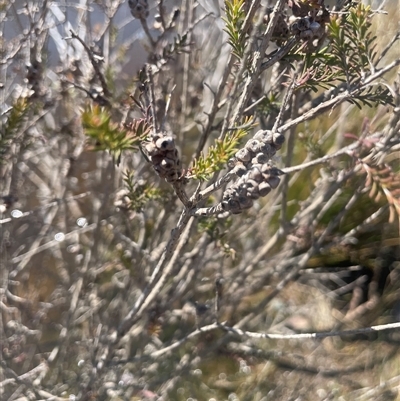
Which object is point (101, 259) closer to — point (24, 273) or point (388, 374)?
point (24, 273)

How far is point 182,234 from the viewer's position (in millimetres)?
877

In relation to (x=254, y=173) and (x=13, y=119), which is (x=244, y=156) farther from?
(x=13, y=119)

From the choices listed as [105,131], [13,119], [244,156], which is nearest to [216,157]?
[244,156]

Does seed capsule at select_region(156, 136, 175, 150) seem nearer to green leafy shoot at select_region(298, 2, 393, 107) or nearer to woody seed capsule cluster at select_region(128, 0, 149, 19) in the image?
green leafy shoot at select_region(298, 2, 393, 107)

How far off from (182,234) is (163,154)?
43 cm

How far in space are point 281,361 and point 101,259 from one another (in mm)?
736

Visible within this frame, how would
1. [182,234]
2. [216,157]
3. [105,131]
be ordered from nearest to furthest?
1. [105,131]
2. [216,157]
3. [182,234]

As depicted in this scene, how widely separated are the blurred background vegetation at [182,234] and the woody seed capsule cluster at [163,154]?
0.20 feet

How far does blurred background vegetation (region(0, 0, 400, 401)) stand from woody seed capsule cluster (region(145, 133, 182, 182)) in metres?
0.06

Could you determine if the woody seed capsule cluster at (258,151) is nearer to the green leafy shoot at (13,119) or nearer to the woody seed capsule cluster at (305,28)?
the woody seed capsule cluster at (305,28)

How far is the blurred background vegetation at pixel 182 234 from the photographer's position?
825 mm

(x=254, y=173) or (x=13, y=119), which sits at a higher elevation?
(x=13, y=119)

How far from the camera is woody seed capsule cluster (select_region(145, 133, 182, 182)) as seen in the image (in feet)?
1.48

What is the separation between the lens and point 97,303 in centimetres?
145
